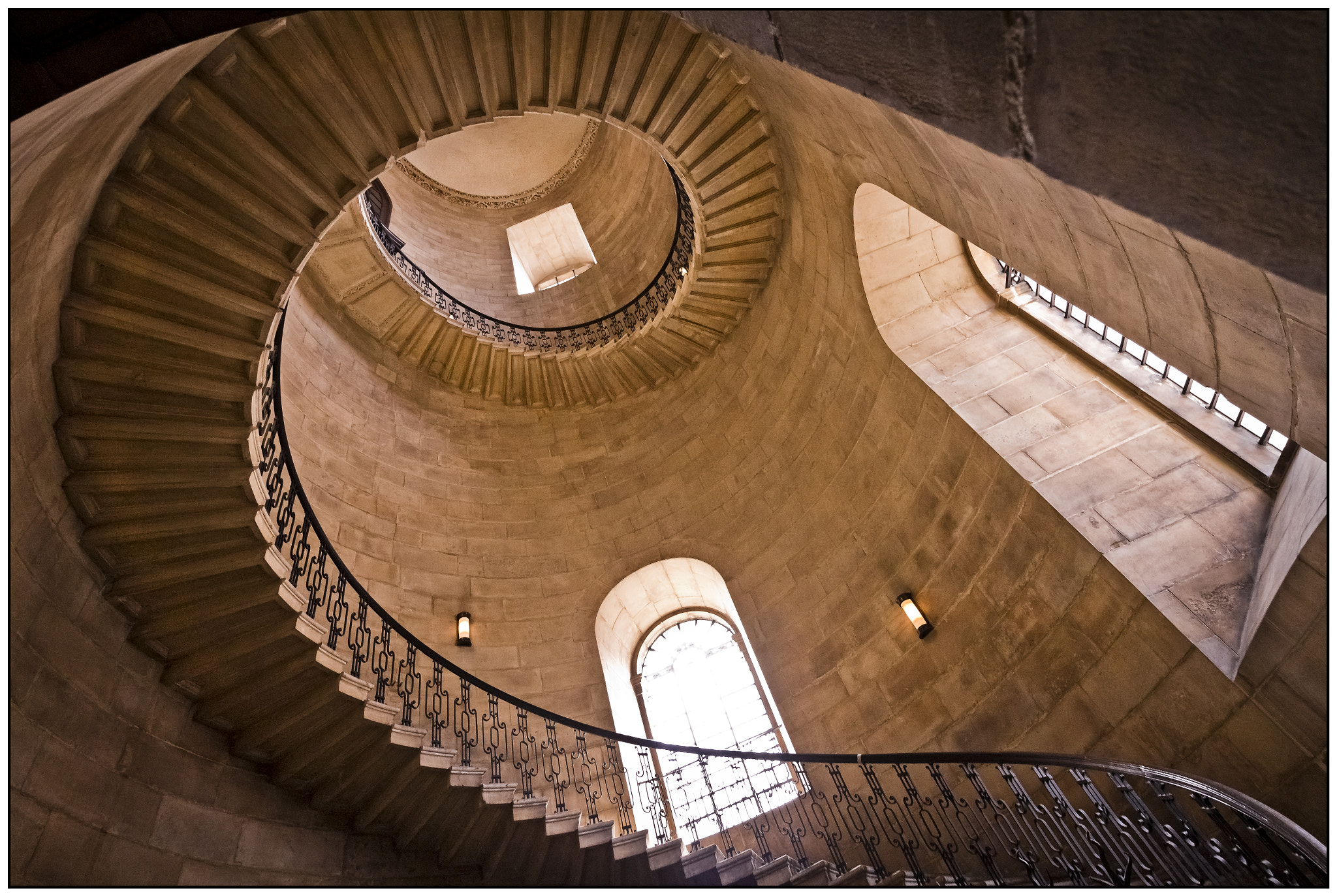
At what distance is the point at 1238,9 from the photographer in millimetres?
Result: 1140

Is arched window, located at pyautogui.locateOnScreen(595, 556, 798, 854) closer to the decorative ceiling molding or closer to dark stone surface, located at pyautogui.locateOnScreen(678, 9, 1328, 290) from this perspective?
dark stone surface, located at pyautogui.locateOnScreen(678, 9, 1328, 290)

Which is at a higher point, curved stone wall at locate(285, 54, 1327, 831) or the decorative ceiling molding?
the decorative ceiling molding

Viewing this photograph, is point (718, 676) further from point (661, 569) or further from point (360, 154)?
point (360, 154)

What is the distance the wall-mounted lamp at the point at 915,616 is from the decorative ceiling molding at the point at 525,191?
41.1ft

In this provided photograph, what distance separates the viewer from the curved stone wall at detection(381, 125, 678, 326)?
12.5m

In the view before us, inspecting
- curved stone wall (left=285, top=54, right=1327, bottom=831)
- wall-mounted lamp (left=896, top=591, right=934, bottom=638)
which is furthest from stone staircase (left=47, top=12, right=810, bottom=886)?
wall-mounted lamp (left=896, top=591, right=934, bottom=638)

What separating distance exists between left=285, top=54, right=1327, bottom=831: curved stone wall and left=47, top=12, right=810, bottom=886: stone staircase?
2.03 m

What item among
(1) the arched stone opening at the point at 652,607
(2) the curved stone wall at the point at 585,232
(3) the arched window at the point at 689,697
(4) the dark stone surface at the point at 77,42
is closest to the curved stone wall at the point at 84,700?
(4) the dark stone surface at the point at 77,42

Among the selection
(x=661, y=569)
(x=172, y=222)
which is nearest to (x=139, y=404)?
(x=172, y=222)

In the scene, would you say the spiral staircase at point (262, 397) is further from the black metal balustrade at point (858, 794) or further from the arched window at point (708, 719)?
the arched window at point (708, 719)

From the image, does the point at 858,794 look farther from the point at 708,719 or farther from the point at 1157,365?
the point at 1157,365

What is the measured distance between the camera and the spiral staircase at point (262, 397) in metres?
4.53

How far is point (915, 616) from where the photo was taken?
6172 millimetres

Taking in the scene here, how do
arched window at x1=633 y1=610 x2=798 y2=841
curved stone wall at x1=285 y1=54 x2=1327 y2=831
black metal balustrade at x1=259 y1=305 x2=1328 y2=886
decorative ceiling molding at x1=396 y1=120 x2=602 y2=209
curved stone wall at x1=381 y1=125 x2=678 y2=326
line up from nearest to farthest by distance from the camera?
black metal balustrade at x1=259 y1=305 x2=1328 y2=886 < curved stone wall at x1=285 y1=54 x2=1327 y2=831 < arched window at x1=633 y1=610 x2=798 y2=841 < curved stone wall at x1=381 y1=125 x2=678 y2=326 < decorative ceiling molding at x1=396 y1=120 x2=602 y2=209
